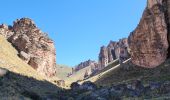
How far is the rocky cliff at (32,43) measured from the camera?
129 metres

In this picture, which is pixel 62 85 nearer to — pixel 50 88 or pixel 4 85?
pixel 50 88

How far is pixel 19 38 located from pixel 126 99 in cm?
6383

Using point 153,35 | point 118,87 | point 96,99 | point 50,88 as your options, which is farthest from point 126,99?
point 153,35

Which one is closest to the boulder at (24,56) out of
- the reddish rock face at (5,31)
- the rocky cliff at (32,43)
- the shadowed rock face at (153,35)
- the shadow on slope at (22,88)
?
the rocky cliff at (32,43)

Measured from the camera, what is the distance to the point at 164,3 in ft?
415

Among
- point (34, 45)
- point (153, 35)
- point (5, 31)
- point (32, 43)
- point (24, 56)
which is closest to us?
point (24, 56)

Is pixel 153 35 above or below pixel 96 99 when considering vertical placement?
above

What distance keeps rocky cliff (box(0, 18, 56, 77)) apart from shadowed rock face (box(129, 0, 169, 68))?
2605cm

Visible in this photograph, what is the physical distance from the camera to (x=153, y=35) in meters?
127

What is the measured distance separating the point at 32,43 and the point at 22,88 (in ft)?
175

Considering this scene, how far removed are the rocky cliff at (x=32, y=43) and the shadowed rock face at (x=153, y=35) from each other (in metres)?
26.1

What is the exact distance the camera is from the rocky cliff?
129 meters

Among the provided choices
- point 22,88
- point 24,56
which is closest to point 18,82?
point 22,88

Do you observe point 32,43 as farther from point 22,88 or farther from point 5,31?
point 22,88
